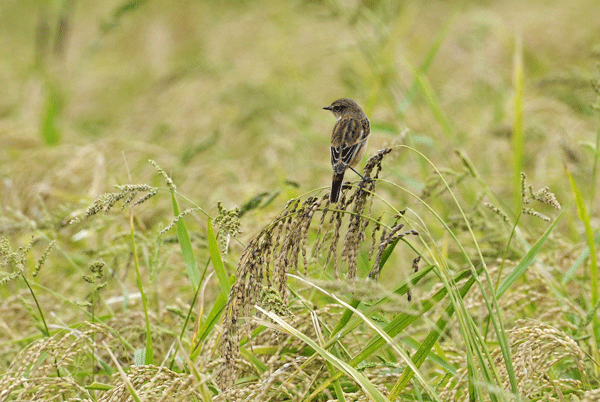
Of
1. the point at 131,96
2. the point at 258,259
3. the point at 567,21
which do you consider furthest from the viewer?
the point at 131,96

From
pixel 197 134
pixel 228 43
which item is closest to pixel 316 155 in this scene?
pixel 197 134

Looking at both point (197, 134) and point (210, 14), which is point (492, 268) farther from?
point (210, 14)

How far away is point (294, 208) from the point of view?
182 cm

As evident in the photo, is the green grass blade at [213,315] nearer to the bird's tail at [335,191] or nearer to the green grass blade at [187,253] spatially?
the green grass blade at [187,253]

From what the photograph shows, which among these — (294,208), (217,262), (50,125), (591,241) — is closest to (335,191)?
(294,208)

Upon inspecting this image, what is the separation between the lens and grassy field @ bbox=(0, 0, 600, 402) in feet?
6.07

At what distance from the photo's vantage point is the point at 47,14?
10773 mm

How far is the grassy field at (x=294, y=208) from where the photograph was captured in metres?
1.85

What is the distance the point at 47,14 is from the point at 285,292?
10.8m

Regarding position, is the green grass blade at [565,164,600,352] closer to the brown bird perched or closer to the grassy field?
the grassy field

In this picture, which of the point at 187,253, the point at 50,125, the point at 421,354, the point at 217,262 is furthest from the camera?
the point at 50,125

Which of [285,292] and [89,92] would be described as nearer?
[285,292]

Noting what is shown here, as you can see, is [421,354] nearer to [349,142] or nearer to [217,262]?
[217,262]

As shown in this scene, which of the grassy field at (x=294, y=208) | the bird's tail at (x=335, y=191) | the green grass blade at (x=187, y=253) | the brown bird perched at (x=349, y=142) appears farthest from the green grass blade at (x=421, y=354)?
the green grass blade at (x=187, y=253)
